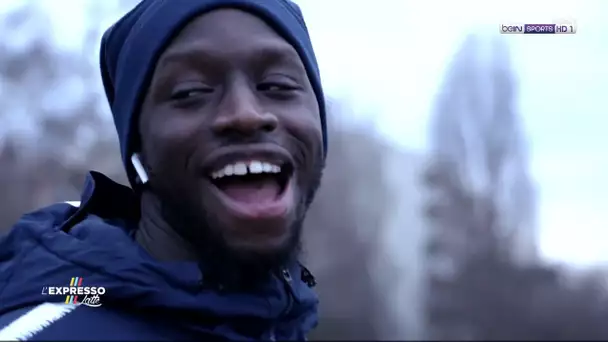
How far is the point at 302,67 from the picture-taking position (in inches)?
34.9

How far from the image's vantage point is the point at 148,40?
2.77 feet

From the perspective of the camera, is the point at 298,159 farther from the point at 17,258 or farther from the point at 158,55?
the point at 17,258

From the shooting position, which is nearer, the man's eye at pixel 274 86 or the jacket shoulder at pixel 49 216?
the man's eye at pixel 274 86

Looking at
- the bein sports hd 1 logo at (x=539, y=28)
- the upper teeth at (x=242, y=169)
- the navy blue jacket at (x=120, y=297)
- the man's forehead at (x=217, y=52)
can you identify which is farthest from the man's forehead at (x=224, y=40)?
the bein sports hd 1 logo at (x=539, y=28)

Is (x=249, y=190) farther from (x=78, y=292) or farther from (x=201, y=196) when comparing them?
(x=78, y=292)

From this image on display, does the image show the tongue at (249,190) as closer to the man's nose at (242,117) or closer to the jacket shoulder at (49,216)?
the man's nose at (242,117)

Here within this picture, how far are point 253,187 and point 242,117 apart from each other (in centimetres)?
8

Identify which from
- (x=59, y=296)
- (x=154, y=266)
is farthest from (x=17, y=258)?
(x=154, y=266)

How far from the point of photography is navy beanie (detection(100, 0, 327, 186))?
32.9 inches

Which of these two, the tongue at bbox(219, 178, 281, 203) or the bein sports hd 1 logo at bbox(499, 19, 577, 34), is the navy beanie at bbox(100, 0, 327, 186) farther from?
the bein sports hd 1 logo at bbox(499, 19, 577, 34)

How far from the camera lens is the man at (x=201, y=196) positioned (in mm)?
786

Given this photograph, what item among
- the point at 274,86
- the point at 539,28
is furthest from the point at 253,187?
the point at 539,28

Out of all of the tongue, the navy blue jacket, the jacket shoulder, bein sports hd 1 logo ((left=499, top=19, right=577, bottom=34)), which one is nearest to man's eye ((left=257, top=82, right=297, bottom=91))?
the tongue

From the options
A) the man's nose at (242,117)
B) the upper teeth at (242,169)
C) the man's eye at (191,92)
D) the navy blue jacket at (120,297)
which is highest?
the man's eye at (191,92)
